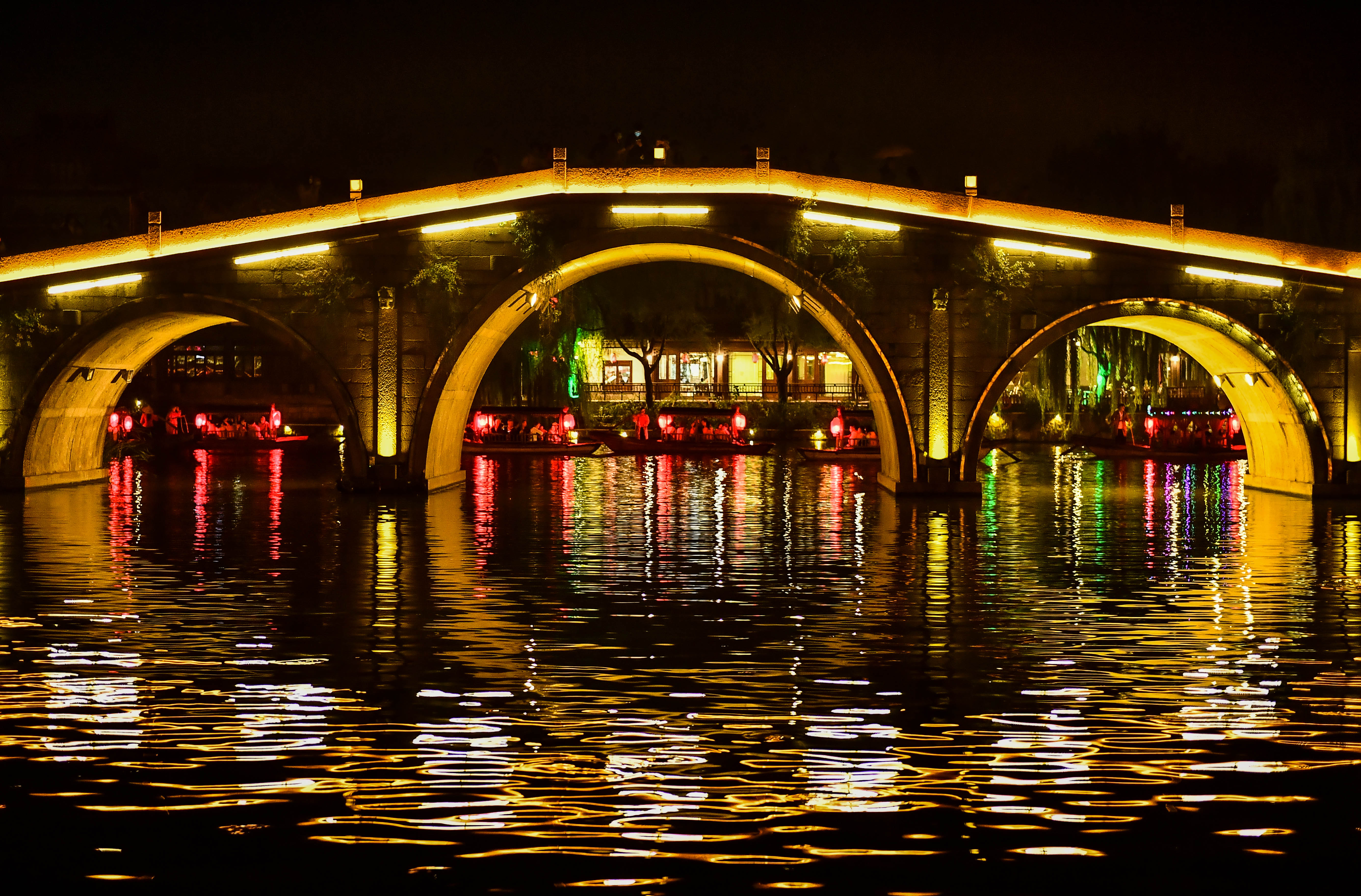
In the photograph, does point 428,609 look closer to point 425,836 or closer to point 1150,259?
point 425,836

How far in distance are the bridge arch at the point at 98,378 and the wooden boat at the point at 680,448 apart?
44.1 feet

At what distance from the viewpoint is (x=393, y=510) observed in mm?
19969

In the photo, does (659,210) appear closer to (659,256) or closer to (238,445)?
(659,256)

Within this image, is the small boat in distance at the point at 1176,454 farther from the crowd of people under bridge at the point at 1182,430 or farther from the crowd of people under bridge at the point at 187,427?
the crowd of people under bridge at the point at 187,427

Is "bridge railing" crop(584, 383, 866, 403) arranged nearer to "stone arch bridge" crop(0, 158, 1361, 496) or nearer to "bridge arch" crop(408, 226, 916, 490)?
"bridge arch" crop(408, 226, 916, 490)

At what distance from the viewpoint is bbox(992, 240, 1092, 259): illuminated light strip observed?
21.5m

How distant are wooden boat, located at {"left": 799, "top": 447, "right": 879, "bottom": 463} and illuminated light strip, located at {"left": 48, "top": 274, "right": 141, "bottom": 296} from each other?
16177 millimetres

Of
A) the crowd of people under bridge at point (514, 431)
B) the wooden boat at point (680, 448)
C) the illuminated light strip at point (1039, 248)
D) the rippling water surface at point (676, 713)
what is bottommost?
the rippling water surface at point (676, 713)

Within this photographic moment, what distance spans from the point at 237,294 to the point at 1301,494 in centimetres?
1817

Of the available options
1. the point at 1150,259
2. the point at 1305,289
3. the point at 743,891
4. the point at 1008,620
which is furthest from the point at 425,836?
the point at 1305,289

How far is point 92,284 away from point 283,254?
11.1 ft

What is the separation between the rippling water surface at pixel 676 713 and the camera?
554 centimetres

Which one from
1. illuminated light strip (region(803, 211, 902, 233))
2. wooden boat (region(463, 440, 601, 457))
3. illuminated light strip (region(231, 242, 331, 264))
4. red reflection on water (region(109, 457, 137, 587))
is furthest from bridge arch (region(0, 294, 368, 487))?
wooden boat (region(463, 440, 601, 457))

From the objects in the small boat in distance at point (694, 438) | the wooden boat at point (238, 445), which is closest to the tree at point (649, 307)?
the small boat in distance at point (694, 438)
